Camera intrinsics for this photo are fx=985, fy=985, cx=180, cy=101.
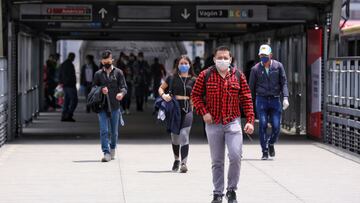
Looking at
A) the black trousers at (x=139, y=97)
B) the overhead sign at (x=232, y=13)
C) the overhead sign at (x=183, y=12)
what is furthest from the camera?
the black trousers at (x=139, y=97)

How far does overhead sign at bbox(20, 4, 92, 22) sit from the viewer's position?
17812 millimetres

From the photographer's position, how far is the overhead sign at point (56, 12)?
17812mm

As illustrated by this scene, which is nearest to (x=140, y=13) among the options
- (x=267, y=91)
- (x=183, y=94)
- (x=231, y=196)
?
(x=267, y=91)

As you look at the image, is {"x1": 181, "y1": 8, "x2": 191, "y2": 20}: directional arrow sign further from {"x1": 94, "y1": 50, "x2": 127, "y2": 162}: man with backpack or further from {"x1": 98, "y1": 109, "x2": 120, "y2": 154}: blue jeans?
{"x1": 98, "y1": 109, "x2": 120, "y2": 154}: blue jeans

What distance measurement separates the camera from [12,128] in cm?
1822

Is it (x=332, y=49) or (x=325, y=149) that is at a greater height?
(x=332, y=49)

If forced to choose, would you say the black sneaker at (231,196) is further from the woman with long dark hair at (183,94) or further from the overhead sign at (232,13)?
the overhead sign at (232,13)

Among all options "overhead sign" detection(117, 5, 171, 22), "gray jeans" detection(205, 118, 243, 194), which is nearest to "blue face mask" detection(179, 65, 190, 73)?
"gray jeans" detection(205, 118, 243, 194)

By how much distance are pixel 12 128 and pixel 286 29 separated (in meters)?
6.61

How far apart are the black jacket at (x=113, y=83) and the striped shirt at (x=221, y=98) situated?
4606mm

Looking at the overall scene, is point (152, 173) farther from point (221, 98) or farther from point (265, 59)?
A: point (221, 98)

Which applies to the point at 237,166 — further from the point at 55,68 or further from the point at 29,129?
the point at 55,68

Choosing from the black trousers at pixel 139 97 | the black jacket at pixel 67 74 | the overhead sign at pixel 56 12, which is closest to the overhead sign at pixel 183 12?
the overhead sign at pixel 56 12

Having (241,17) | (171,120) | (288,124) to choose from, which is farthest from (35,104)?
(171,120)
